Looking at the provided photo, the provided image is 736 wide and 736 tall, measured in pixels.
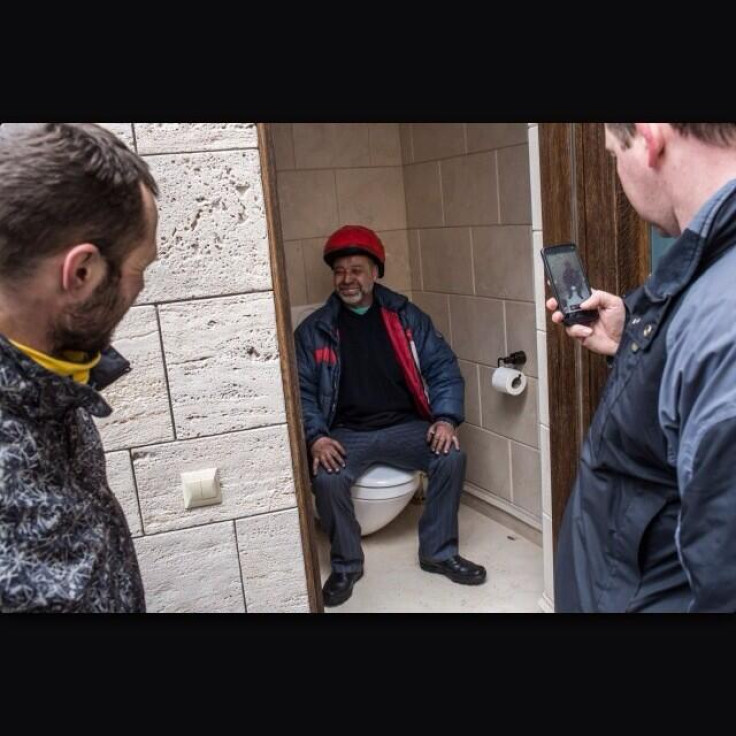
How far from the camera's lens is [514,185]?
1980 mm

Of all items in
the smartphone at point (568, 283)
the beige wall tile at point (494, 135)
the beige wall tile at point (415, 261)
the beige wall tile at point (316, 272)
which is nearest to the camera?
the smartphone at point (568, 283)

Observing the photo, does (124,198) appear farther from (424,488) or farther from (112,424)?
(424,488)

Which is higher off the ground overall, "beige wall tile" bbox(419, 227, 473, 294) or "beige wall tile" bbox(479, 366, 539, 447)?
"beige wall tile" bbox(419, 227, 473, 294)

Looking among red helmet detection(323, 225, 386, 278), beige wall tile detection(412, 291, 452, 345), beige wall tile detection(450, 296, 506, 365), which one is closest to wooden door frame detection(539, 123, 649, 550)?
beige wall tile detection(450, 296, 506, 365)

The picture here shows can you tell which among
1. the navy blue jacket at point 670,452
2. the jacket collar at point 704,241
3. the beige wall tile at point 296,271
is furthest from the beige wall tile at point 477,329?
the jacket collar at point 704,241

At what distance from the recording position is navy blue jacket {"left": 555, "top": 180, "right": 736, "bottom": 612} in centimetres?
71

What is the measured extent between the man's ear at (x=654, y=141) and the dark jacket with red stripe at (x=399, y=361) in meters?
1.35

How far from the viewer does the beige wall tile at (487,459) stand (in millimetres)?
2258

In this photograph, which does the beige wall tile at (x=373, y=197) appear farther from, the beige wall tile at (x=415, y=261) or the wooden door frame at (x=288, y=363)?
the wooden door frame at (x=288, y=363)

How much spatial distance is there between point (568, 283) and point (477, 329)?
1.17 meters

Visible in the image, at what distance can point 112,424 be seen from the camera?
4.02 feet

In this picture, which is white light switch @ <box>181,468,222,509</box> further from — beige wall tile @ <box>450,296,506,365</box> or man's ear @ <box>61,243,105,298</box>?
beige wall tile @ <box>450,296,506,365</box>

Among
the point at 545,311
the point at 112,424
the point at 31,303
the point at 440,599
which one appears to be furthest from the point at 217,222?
the point at 440,599

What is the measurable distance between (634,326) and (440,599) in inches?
45.5
